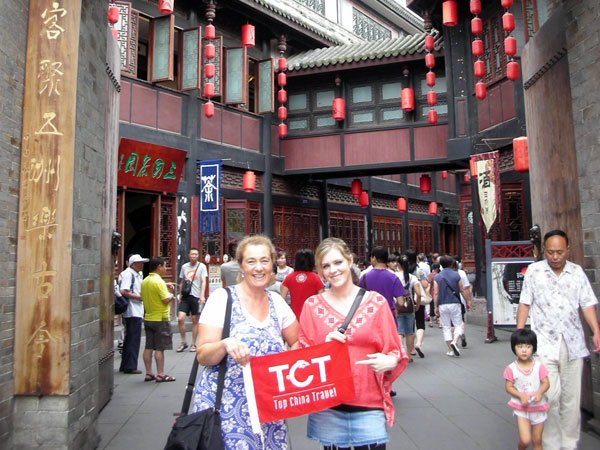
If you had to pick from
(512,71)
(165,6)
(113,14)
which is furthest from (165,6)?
(512,71)

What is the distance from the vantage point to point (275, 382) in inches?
105

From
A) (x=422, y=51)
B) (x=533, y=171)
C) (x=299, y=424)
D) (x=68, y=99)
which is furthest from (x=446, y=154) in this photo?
(x=68, y=99)

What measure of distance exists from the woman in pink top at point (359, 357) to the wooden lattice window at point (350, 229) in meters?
15.3

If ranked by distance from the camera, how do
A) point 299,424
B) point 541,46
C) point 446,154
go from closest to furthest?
point 299,424 < point 541,46 < point 446,154

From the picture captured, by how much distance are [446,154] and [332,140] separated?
133 inches

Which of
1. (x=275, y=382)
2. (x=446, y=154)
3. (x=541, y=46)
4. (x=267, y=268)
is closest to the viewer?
(x=275, y=382)

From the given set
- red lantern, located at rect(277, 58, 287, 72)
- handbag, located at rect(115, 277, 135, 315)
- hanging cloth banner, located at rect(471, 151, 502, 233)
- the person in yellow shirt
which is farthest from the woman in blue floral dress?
red lantern, located at rect(277, 58, 287, 72)

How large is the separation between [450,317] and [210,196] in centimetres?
664

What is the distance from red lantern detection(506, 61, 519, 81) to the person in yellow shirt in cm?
798

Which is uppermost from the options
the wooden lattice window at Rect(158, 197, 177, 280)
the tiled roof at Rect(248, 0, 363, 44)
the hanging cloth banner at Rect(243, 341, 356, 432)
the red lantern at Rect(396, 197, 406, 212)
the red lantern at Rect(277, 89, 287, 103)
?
the tiled roof at Rect(248, 0, 363, 44)

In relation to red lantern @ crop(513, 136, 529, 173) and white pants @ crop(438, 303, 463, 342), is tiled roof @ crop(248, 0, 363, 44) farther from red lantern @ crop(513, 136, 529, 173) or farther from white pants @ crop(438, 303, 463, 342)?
white pants @ crop(438, 303, 463, 342)

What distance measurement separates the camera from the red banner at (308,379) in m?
2.65

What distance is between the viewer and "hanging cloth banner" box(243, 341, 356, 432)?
2.64 m

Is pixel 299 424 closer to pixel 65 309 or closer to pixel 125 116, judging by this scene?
pixel 65 309
